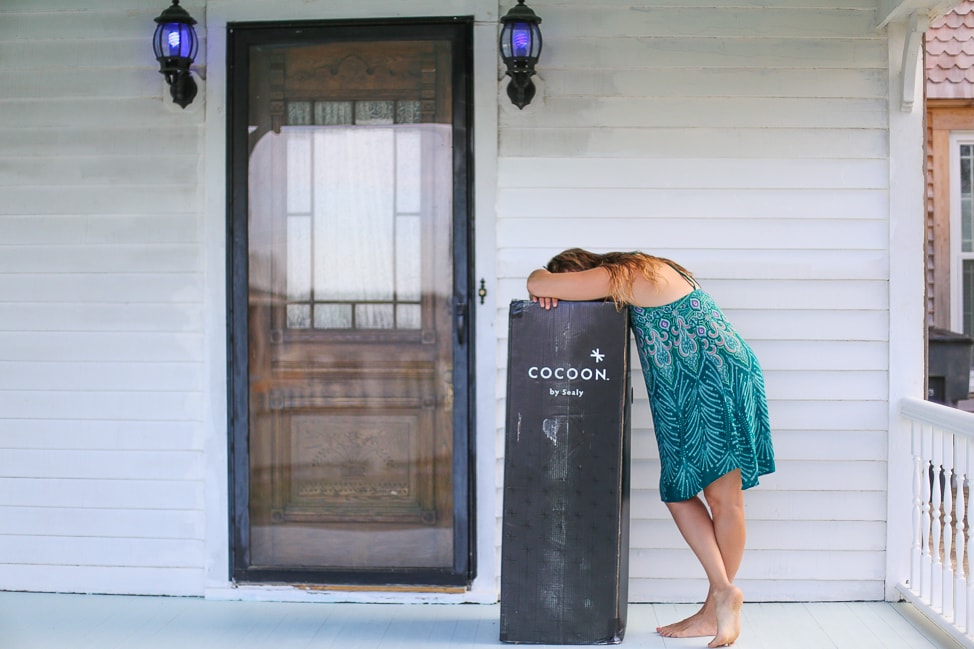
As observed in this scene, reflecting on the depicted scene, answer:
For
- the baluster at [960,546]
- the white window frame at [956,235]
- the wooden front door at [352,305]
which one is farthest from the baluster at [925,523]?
the white window frame at [956,235]

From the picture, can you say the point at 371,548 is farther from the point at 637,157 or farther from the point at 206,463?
the point at 637,157

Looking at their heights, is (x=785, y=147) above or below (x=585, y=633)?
above

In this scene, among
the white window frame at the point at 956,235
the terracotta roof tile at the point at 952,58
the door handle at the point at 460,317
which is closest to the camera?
the door handle at the point at 460,317

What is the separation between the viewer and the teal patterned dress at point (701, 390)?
3.27 meters

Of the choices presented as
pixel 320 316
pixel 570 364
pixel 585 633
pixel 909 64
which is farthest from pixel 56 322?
pixel 909 64

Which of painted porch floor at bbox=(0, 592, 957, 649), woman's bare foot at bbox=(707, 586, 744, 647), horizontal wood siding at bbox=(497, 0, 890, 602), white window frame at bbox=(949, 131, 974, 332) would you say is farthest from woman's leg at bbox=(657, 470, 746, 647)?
white window frame at bbox=(949, 131, 974, 332)

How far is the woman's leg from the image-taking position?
11.0 ft

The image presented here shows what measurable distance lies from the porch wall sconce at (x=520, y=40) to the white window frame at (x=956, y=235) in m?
4.40

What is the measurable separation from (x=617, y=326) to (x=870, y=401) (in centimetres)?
124

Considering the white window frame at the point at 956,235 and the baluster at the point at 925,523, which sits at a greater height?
the white window frame at the point at 956,235

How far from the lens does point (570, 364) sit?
335 cm

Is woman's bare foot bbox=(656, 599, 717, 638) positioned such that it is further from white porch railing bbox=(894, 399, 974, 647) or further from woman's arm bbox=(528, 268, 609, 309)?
woman's arm bbox=(528, 268, 609, 309)

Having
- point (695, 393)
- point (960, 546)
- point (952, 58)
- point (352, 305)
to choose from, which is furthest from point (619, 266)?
point (952, 58)

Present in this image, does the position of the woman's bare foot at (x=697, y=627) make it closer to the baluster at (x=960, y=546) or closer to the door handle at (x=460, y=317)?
the baluster at (x=960, y=546)
